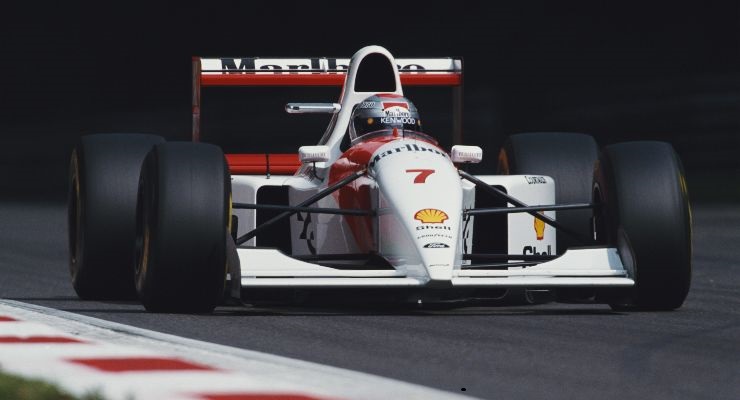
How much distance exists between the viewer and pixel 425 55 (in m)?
27.6

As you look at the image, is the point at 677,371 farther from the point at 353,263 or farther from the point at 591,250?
the point at 353,263

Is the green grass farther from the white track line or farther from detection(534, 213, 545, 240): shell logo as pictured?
detection(534, 213, 545, 240): shell logo

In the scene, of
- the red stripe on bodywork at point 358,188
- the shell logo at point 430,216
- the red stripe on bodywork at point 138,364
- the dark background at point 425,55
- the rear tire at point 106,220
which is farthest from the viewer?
the dark background at point 425,55

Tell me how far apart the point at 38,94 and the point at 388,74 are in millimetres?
18371

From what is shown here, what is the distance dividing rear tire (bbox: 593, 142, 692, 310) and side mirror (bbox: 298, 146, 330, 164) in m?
1.47

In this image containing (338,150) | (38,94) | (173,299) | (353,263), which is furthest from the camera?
(38,94)

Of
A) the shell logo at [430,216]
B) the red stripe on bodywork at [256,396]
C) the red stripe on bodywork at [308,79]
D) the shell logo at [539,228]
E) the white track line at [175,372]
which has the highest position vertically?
the red stripe on bodywork at [308,79]

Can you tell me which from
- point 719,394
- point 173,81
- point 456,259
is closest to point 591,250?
point 456,259

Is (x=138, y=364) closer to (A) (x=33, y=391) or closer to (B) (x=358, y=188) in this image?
(A) (x=33, y=391)

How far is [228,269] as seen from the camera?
8.52 metres

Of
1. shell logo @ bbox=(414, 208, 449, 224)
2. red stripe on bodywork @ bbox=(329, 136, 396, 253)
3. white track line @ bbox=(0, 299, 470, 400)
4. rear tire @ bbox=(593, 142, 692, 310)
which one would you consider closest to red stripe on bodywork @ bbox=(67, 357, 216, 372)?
white track line @ bbox=(0, 299, 470, 400)

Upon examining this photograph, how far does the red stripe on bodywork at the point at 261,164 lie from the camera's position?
1077 centimetres

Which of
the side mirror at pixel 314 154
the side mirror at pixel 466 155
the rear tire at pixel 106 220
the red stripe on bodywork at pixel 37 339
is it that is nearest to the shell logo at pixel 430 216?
the side mirror at pixel 466 155

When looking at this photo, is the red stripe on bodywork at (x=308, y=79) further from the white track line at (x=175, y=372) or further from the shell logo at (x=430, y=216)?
the white track line at (x=175, y=372)
